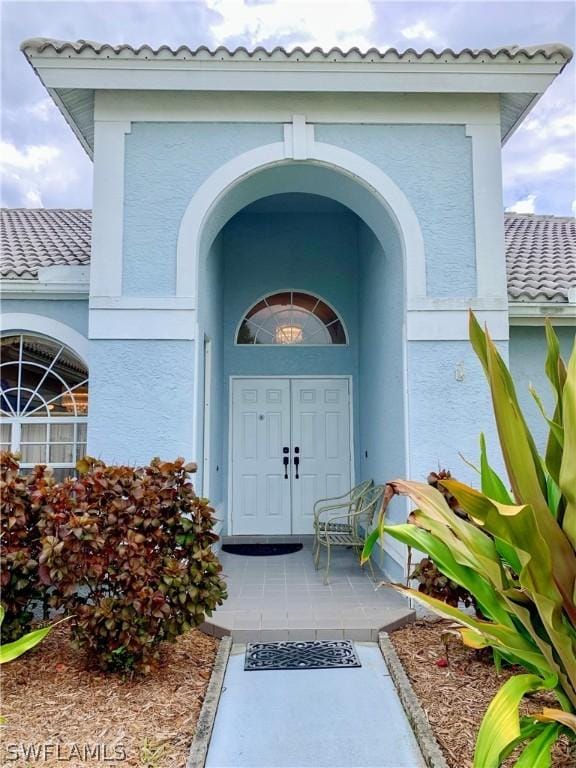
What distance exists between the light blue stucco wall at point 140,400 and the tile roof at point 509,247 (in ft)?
6.88

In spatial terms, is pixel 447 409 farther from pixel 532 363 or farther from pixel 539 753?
pixel 539 753

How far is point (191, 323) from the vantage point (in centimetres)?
596

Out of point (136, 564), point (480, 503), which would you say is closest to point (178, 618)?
point (136, 564)

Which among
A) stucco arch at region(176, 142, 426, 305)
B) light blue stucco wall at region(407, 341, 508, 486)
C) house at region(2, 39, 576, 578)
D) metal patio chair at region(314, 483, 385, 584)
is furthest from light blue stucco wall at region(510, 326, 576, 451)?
metal patio chair at region(314, 483, 385, 584)

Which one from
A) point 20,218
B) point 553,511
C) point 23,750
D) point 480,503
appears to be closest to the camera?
point 480,503

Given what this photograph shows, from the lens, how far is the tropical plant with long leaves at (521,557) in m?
2.49

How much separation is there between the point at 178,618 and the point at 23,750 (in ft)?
4.15

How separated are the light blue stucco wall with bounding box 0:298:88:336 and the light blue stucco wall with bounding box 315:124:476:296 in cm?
380

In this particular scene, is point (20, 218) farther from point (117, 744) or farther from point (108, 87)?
point (117, 744)

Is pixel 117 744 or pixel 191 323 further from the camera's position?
pixel 191 323

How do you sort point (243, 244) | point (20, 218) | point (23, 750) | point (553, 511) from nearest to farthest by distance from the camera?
point (553, 511)
point (23, 750)
point (243, 244)
point (20, 218)

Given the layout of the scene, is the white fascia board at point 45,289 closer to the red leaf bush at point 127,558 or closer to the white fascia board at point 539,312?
the red leaf bush at point 127,558

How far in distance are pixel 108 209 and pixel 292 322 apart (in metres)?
3.95

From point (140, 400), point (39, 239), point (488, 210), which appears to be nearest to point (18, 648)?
point (140, 400)
